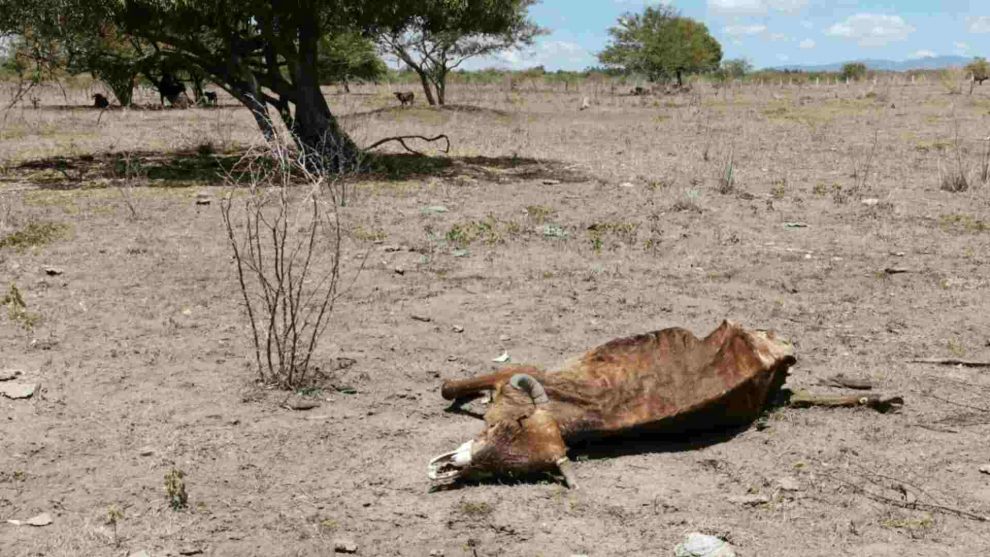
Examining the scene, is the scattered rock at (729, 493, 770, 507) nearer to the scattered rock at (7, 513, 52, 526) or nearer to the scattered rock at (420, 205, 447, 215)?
the scattered rock at (7, 513, 52, 526)

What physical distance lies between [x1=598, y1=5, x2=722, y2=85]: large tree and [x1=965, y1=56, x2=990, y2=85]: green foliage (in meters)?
12.8

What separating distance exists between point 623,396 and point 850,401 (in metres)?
1.10

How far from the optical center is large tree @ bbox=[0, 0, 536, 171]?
34.4ft

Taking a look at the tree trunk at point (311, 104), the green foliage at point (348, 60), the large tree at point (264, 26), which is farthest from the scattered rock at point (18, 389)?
the green foliage at point (348, 60)

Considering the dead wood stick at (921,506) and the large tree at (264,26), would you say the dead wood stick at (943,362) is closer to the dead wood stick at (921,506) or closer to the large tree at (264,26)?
the dead wood stick at (921,506)

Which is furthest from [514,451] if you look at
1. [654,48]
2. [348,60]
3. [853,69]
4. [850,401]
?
[853,69]

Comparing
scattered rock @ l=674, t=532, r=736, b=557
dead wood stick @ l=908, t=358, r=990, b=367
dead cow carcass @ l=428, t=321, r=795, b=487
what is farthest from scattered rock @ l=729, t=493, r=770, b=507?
dead wood stick @ l=908, t=358, r=990, b=367

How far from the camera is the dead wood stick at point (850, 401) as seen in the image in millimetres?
4047

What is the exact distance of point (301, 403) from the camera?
4.19 meters

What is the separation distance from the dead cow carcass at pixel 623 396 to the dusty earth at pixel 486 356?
0.40 feet

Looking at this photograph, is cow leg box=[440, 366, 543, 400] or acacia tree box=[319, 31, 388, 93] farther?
acacia tree box=[319, 31, 388, 93]

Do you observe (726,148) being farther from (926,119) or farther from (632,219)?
(926,119)

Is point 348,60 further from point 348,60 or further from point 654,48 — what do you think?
point 654,48

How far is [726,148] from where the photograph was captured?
45.7ft
